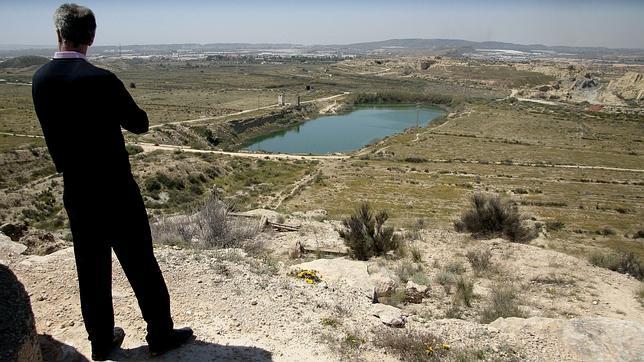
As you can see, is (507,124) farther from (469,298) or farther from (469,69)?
(469,69)

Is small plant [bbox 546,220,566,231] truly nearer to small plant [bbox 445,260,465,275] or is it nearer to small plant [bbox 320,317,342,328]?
small plant [bbox 445,260,465,275]

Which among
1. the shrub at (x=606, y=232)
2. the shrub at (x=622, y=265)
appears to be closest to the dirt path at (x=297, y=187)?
the shrub at (x=606, y=232)

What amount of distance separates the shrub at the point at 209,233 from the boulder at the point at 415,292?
3465 mm

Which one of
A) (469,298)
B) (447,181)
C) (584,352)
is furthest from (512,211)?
(447,181)

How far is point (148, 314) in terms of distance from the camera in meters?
3.81

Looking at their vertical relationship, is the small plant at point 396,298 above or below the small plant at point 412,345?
below

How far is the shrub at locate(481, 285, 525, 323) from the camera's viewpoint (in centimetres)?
691

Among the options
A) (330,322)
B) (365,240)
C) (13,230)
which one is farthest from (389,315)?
(13,230)

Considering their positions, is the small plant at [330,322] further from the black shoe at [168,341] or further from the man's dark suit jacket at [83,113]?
the man's dark suit jacket at [83,113]

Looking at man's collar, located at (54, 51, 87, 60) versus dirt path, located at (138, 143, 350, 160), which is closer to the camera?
man's collar, located at (54, 51, 87, 60)

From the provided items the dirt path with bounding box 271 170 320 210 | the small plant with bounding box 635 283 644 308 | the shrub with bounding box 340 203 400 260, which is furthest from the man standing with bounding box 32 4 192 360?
the dirt path with bounding box 271 170 320 210

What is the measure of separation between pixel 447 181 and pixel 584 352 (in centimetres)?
3442

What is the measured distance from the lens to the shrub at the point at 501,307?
6.91m

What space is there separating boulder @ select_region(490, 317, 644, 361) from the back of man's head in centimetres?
555
